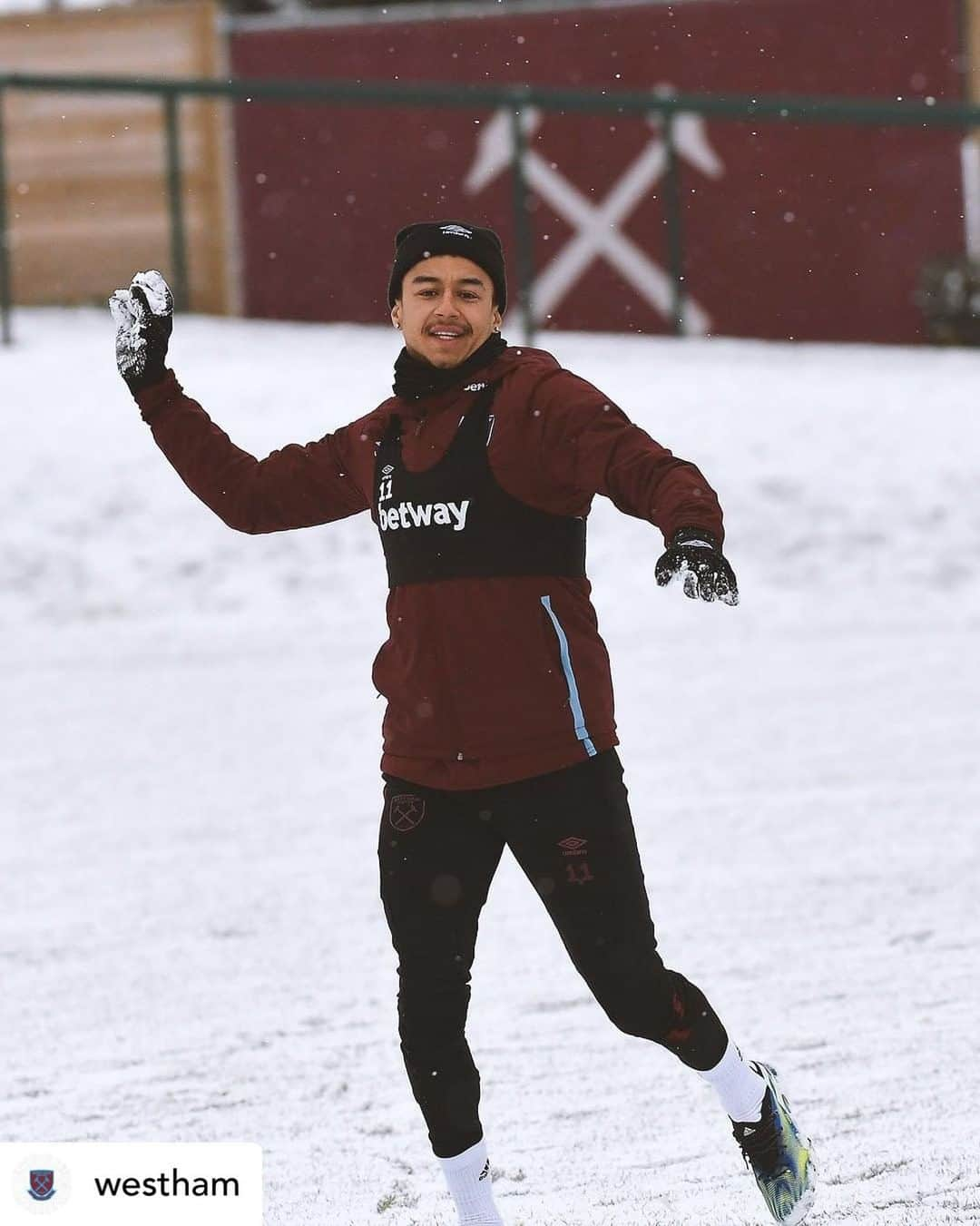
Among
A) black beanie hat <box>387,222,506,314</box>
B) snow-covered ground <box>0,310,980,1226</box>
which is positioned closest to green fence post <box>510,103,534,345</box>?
snow-covered ground <box>0,310,980,1226</box>

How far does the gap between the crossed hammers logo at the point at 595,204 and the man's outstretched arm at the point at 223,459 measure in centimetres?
1094

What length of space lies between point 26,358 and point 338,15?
4.95m

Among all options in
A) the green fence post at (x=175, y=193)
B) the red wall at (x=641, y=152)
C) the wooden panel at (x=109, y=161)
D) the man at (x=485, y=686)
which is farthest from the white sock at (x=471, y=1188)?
the red wall at (x=641, y=152)

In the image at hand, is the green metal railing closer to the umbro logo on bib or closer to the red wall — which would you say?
the red wall

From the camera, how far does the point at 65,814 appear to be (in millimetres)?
7109

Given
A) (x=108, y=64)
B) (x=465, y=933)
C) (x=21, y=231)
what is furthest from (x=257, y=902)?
(x=108, y=64)

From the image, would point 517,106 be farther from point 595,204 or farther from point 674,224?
point 595,204

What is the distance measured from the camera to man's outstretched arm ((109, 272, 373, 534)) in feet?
12.2

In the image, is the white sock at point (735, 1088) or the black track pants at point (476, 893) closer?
the black track pants at point (476, 893)

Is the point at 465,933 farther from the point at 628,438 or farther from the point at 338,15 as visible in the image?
the point at 338,15

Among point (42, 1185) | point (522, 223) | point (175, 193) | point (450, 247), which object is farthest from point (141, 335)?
point (175, 193)

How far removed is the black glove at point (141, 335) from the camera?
149 inches

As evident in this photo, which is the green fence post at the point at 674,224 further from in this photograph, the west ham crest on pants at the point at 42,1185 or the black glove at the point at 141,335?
the west ham crest on pants at the point at 42,1185

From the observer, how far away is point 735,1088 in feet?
11.8
